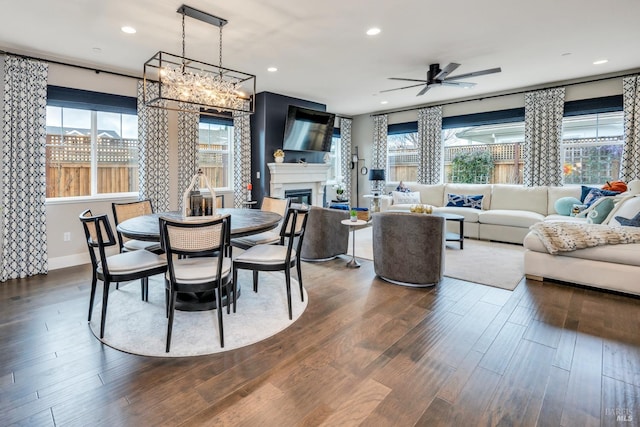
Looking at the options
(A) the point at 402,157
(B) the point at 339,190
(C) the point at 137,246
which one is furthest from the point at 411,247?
(A) the point at 402,157

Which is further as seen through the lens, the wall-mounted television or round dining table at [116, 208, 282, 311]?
the wall-mounted television

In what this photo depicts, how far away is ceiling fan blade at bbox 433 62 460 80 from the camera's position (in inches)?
162

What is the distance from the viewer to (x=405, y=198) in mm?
7066

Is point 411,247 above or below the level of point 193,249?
below

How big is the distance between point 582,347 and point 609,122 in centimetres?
521

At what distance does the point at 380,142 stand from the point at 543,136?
351 centimetres

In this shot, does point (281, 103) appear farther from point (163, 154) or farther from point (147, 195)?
point (147, 195)

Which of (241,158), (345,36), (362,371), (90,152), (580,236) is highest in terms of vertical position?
(345,36)

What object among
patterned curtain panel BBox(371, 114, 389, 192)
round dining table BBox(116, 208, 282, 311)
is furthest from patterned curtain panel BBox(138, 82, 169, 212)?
patterned curtain panel BBox(371, 114, 389, 192)

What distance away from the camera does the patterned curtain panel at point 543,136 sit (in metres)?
5.86

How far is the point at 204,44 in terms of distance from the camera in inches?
155

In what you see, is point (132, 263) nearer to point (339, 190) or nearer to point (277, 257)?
point (277, 257)

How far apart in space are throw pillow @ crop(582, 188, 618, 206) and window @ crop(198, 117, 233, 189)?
235 inches

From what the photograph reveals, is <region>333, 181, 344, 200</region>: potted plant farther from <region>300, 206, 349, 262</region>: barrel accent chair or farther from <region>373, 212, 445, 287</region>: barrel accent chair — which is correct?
<region>373, 212, 445, 287</region>: barrel accent chair
